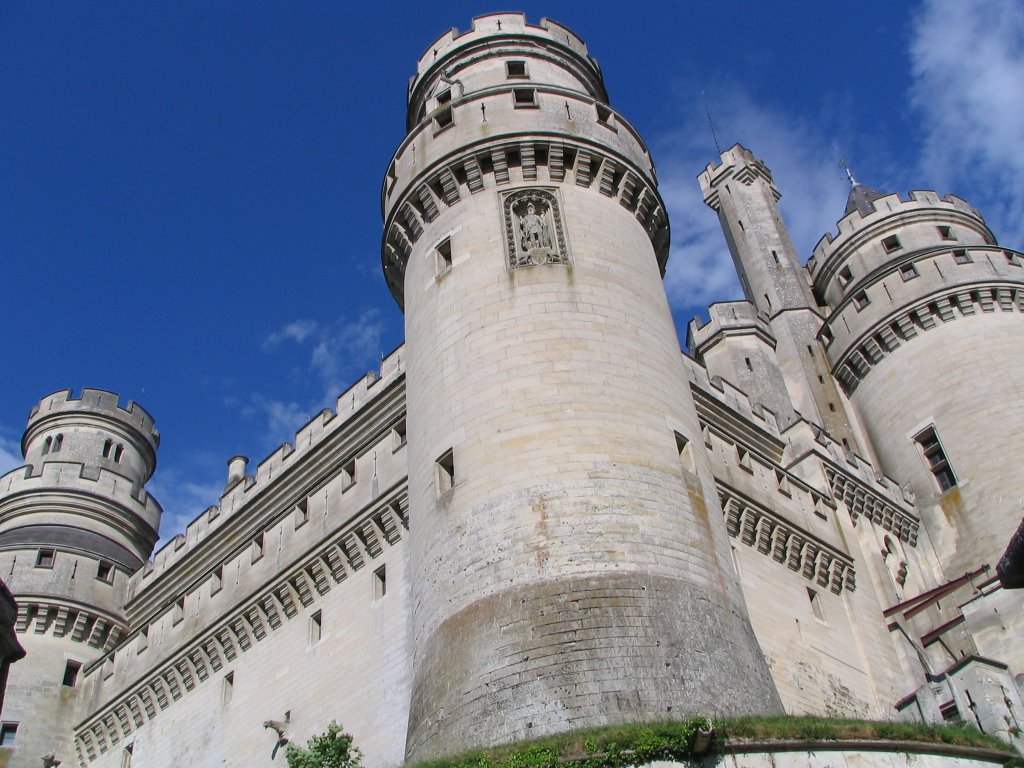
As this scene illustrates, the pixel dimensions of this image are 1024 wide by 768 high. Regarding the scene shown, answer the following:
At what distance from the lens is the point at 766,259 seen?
3706cm

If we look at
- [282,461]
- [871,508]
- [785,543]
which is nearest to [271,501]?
[282,461]

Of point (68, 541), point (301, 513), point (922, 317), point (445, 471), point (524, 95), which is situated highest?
point (922, 317)

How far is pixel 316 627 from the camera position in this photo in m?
21.2

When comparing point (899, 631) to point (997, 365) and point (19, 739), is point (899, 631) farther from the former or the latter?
point (19, 739)

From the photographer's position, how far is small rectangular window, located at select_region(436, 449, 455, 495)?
1630cm

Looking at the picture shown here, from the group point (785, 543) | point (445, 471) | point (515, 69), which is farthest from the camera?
point (515, 69)

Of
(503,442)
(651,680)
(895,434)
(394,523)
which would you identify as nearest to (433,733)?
(651,680)

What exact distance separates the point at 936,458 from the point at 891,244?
7.74m

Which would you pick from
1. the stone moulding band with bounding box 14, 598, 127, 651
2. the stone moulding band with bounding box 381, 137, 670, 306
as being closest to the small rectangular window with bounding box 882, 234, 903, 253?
the stone moulding band with bounding box 381, 137, 670, 306

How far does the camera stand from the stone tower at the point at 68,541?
26094 millimetres

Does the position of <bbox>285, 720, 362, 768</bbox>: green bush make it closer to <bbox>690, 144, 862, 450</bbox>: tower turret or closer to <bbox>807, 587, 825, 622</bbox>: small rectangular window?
<bbox>807, 587, 825, 622</bbox>: small rectangular window

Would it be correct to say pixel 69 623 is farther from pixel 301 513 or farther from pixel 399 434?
pixel 399 434

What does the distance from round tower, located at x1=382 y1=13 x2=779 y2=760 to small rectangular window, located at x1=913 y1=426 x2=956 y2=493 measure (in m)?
9.99

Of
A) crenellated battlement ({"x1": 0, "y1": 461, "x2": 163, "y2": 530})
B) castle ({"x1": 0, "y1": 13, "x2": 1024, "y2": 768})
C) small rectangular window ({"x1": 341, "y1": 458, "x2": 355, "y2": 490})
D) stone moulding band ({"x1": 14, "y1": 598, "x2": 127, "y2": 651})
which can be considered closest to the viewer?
castle ({"x1": 0, "y1": 13, "x2": 1024, "y2": 768})
